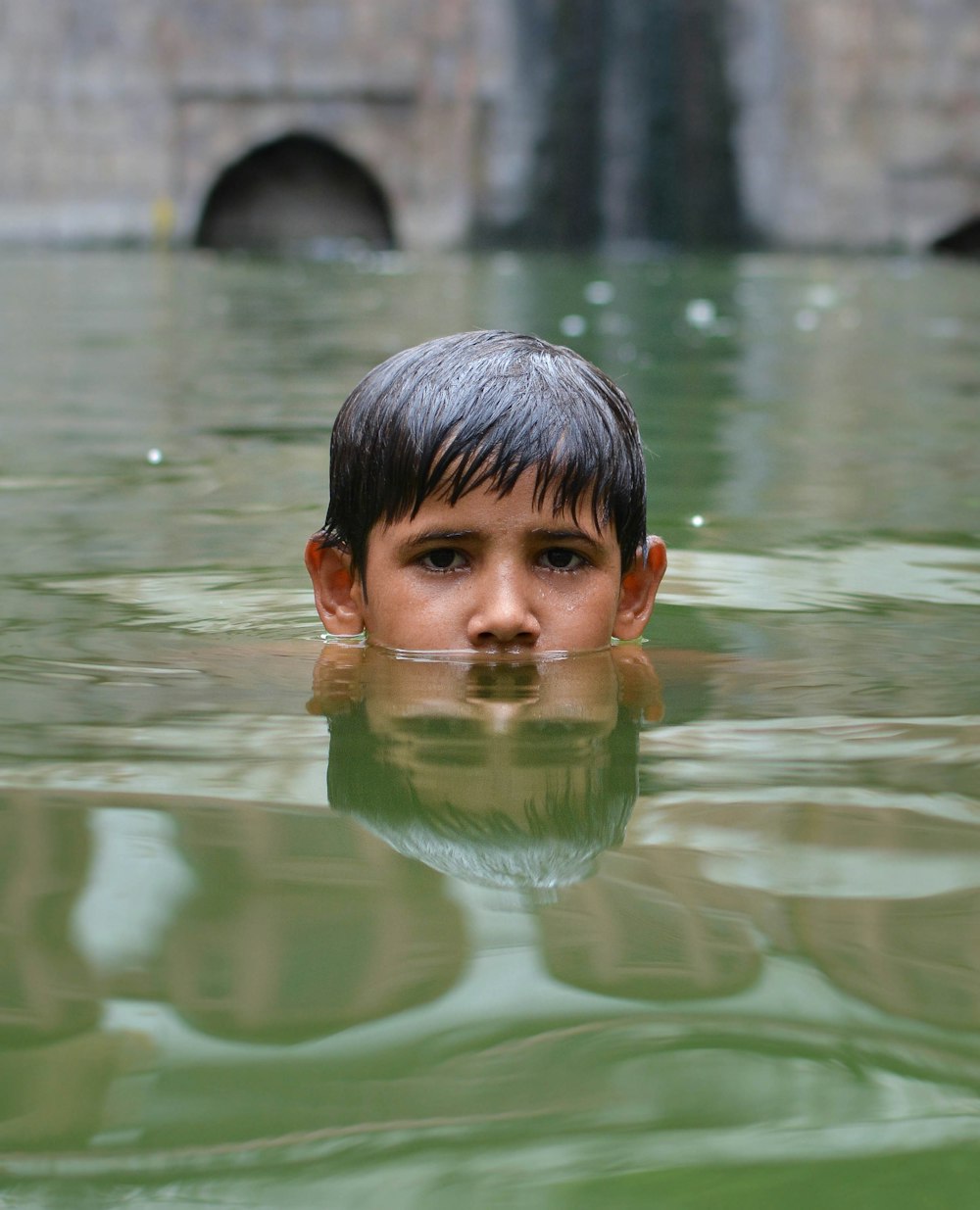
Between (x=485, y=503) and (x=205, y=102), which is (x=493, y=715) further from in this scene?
(x=205, y=102)

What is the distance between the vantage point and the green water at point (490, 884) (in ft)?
3.44

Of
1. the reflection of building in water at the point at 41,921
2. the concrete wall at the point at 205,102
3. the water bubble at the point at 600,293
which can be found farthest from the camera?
the concrete wall at the point at 205,102

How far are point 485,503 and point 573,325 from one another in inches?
238

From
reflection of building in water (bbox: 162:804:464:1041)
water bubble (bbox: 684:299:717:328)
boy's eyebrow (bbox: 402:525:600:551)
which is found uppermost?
reflection of building in water (bbox: 162:804:464:1041)

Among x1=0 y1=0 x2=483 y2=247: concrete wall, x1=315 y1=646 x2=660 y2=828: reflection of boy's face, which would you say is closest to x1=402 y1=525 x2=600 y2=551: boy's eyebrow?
x1=315 y1=646 x2=660 y2=828: reflection of boy's face

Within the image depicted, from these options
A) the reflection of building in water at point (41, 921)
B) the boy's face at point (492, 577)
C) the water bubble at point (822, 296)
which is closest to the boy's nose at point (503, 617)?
the boy's face at point (492, 577)

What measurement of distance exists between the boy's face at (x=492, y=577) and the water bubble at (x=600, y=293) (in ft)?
25.5

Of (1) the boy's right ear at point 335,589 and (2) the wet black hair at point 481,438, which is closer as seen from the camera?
(2) the wet black hair at point 481,438

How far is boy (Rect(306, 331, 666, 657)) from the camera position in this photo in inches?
94.8

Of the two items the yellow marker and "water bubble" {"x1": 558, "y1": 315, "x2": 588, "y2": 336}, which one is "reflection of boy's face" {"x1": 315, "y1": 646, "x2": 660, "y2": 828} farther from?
the yellow marker

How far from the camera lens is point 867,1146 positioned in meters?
1.05

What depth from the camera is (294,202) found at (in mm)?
20297

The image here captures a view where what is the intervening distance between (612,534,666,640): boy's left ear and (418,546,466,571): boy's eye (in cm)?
32

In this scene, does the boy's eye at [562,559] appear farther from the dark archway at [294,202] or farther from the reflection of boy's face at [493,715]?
the dark archway at [294,202]
